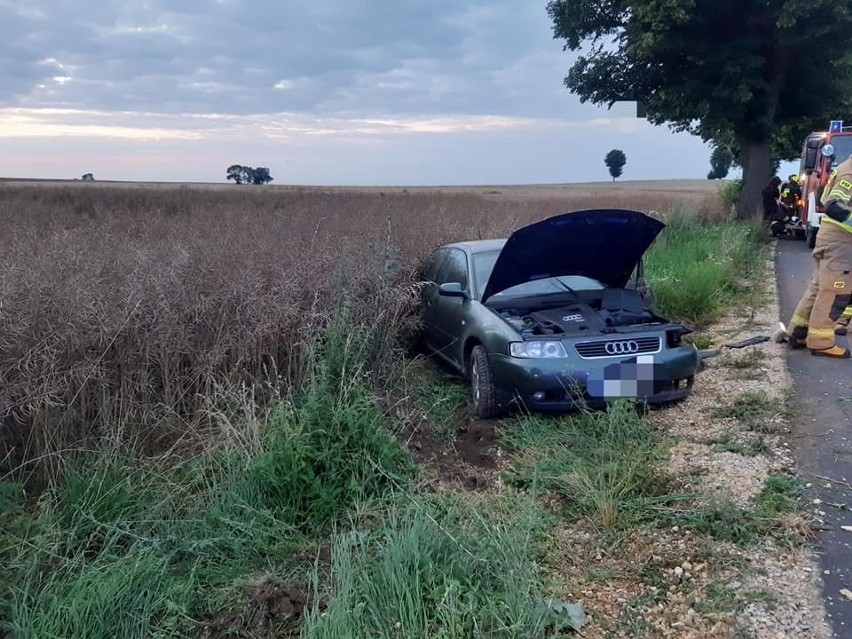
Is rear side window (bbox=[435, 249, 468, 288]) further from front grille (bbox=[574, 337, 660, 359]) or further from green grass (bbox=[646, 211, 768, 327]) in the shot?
green grass (bbox=[646, 211, 768, 327])

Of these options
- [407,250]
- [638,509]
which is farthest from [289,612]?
[407,250]

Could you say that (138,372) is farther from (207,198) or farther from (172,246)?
(207,198)

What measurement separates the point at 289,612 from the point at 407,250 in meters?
6.34

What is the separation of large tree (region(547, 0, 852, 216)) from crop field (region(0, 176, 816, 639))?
17902 millimetres

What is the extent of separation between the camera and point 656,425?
5551 mm

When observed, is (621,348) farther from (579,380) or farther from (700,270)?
(700,270)

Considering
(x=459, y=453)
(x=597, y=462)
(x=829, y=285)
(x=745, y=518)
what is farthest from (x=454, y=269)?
(x=745, y=518)

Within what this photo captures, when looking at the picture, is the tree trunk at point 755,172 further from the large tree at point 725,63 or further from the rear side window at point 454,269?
the rear side window at point 454,269

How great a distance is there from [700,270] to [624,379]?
5480 mm

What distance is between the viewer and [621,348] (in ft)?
18.5

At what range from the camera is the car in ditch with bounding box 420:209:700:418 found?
5.50m

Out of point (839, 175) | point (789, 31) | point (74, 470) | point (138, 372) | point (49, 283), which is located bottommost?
point (74, 470)

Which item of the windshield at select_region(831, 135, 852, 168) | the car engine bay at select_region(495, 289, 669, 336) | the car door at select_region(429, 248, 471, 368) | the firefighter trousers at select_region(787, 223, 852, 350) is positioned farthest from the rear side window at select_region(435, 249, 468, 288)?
the windshield at select_region(831, 135, 852, 168)

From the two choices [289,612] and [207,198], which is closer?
[289,612]
